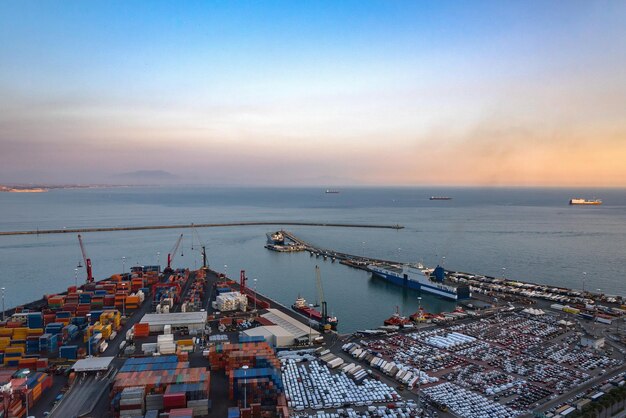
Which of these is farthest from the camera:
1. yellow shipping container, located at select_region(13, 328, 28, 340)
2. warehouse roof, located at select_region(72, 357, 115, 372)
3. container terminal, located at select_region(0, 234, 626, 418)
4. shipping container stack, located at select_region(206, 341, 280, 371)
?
yellow shipping container, located at select_region(13, 328, 28, 340)

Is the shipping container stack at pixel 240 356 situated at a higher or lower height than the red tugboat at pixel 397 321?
higher

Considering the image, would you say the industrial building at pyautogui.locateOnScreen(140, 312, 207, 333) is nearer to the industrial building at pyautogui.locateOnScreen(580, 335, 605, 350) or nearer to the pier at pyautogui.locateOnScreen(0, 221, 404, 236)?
the industrial building at pyautogui.locateOnScreen(580, 335, 605, 350)

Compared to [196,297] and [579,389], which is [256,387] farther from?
[196,297]

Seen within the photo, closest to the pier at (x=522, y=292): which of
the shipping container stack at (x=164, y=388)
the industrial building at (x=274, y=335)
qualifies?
the industrial building at (x=274, y=335)

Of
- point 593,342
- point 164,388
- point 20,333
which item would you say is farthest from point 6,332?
point 593,342

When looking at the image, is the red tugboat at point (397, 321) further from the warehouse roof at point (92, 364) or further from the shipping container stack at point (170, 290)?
the warehouse roof at point (92, 364)

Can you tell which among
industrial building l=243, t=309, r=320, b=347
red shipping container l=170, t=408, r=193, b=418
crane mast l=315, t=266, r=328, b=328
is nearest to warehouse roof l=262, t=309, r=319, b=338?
industrial building l=243, t=309, r=320, b=347
